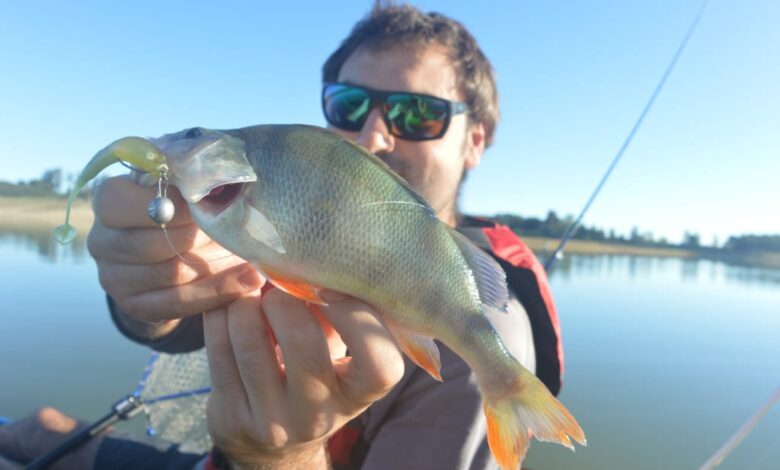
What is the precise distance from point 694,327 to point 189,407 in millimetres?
11736

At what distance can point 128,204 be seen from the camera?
1278mm

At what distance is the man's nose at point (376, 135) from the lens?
2.69m

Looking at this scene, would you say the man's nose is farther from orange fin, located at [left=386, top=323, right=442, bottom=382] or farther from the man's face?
orange fin, located at [left=386, top=323, right=442, bottom=382]

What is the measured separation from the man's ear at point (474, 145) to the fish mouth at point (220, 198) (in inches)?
86.4

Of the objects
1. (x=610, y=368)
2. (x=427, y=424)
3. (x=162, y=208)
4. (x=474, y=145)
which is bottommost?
(x=610, y=368)

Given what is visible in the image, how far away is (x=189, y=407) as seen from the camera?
3.76m

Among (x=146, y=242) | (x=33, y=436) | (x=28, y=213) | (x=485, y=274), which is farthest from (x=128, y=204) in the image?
(x=28, y=213)

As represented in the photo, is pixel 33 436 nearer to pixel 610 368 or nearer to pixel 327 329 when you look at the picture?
pixel 327 329

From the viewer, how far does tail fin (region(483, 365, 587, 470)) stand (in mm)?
1377

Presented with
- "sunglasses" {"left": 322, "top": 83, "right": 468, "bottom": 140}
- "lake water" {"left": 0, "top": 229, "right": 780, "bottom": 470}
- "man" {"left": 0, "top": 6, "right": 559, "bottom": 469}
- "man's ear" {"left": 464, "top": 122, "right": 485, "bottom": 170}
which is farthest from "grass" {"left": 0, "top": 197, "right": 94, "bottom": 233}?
"man" {"left": 0, "top": 6, "right": 559, "bottom": 469}

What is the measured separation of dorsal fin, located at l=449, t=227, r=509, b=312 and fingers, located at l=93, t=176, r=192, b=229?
726 millimetres

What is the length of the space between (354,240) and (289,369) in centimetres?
41

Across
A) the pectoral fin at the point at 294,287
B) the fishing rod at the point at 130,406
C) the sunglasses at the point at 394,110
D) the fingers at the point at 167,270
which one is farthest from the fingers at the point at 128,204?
the fishing rod at the point at 130,406

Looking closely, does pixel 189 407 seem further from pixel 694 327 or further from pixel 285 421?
pixel 694 327
